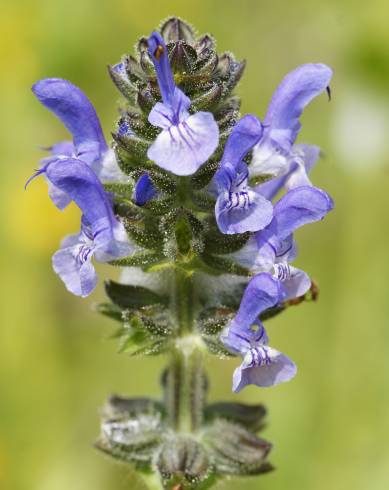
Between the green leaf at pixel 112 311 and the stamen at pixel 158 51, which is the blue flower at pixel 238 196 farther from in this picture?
the green leaf at pixel 112 311

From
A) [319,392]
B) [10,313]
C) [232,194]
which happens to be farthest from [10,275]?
[232,194]

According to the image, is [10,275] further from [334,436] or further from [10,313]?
[334,436]

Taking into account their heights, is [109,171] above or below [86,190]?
above

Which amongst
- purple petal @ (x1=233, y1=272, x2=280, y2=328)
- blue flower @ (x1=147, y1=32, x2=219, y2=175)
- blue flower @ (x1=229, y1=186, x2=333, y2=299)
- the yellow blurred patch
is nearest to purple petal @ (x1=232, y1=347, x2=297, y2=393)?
purple petal @ (x1=233, y1=272, x2=280, y2=328)

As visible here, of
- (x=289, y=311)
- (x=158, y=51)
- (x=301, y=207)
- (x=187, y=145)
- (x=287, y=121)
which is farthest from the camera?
(x=289, y=311)

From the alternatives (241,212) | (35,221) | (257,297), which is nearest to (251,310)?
(257,297)

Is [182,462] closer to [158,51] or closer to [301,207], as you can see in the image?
[301,207]
